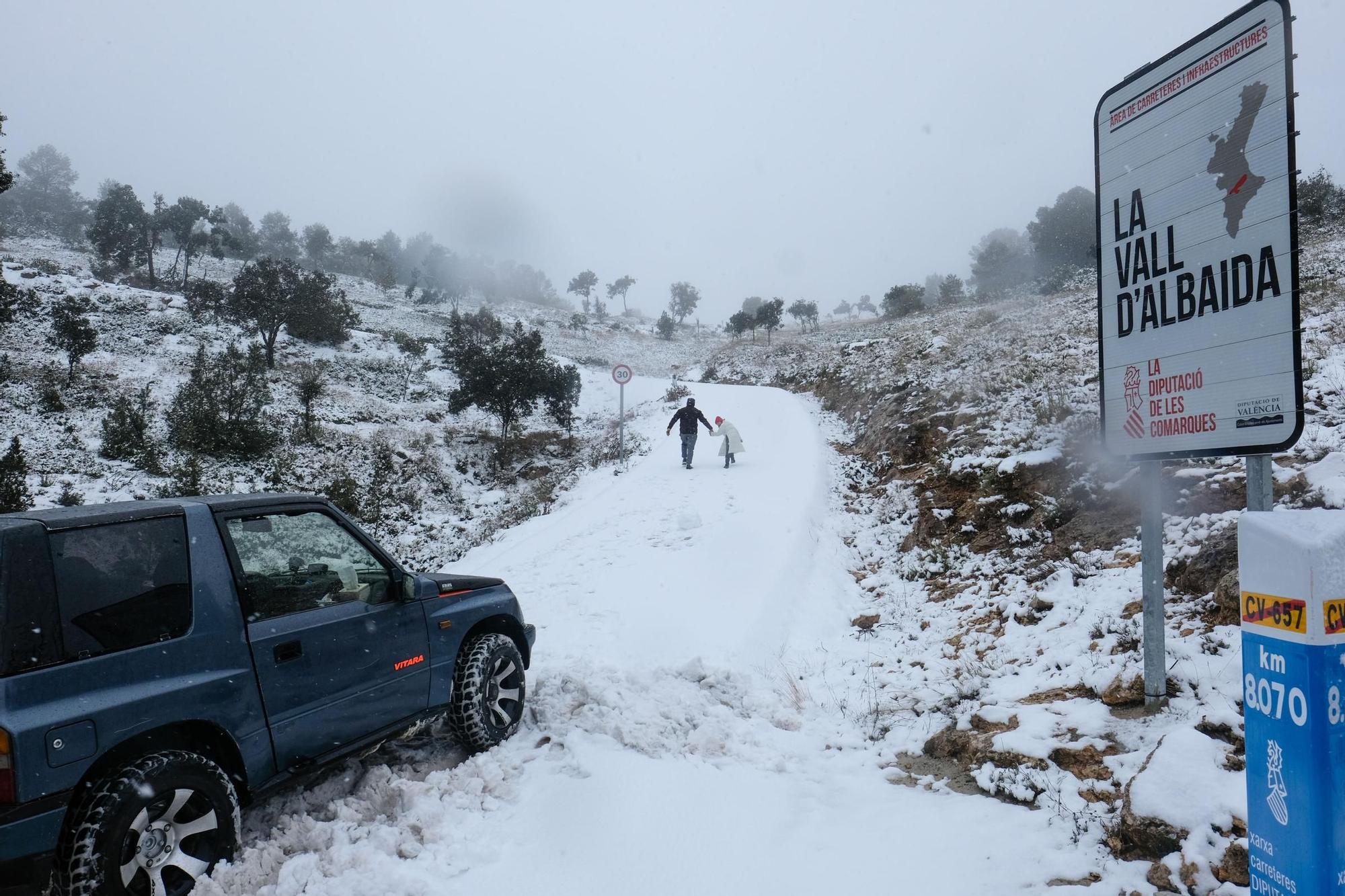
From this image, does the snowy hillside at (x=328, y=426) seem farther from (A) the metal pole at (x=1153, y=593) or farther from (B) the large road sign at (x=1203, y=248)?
(B) the large road sign at (x=1203, y=248)

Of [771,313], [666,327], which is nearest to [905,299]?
[771,313]

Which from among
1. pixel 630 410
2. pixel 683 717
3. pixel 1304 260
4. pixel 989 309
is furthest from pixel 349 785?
pixel 989 309

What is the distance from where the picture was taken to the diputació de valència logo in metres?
1.83

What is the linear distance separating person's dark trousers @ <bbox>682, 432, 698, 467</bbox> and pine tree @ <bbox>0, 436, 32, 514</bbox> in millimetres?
13155

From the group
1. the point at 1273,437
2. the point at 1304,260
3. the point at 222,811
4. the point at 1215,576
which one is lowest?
the point at 222,811

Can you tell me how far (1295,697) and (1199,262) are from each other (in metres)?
3.02

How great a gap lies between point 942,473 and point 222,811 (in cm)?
1043

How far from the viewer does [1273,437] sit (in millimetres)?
3316

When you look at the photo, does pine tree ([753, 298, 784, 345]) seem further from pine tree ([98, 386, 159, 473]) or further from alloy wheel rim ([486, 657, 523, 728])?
alloy wheel rim ([486, 657, 523, 728])

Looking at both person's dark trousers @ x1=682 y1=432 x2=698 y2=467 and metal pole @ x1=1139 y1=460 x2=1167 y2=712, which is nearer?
metal pole @ x1=1139 y1=460 x2=1167 y2=712

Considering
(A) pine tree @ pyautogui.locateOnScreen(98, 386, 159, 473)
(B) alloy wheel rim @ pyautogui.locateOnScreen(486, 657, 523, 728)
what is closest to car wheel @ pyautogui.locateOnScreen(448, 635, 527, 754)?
(B) alloy wheel rim @ pyautogui.locateOnScreen(486, 657, 523, 728)

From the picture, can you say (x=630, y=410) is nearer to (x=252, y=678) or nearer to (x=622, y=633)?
(x=622, y=633)

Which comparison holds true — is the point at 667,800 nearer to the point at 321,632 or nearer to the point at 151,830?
the point at 321,632

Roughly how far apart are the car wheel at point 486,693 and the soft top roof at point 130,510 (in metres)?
1.66
